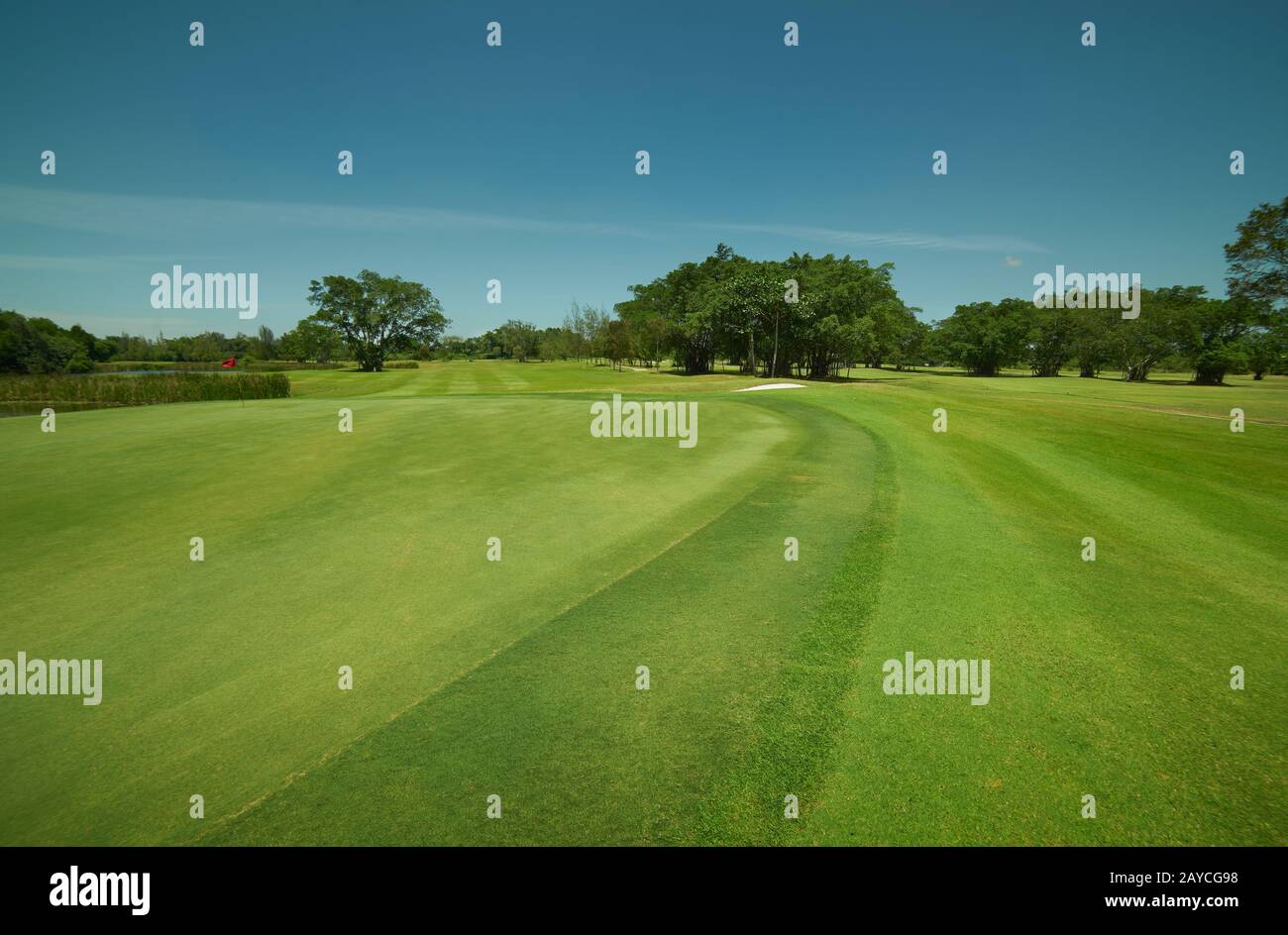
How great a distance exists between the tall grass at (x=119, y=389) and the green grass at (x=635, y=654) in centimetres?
3023

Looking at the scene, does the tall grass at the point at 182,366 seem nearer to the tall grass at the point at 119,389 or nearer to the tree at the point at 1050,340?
the tall grass at the point at 119,389

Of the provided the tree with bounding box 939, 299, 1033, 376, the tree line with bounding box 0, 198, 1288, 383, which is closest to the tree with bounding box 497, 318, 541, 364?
the tree line with bounding box 0, 198, 1288, 383

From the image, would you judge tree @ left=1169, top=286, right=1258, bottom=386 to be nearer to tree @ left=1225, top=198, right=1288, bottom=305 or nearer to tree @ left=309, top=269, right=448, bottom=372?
tree @ left=1225, top=198, right=1288, bottom=305

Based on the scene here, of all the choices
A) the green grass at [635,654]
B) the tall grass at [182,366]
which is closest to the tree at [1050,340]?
the green grass at [635,654]

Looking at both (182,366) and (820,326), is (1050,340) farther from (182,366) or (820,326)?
(182,366)

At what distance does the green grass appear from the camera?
11.9ft

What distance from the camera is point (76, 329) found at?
4161 inches

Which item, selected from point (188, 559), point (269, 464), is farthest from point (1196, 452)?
point (269, 464)

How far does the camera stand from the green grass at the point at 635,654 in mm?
3627

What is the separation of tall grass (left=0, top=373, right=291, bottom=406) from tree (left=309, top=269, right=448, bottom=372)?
5180 cm

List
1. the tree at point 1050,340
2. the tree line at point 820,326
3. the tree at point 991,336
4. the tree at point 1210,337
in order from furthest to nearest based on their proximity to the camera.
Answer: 1. the tree at point 991,336
2. the tree at point 1050,340
3. the tree at point 1210,337
4. the tree line at point 820,326

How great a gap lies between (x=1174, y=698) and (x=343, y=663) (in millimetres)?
8346
